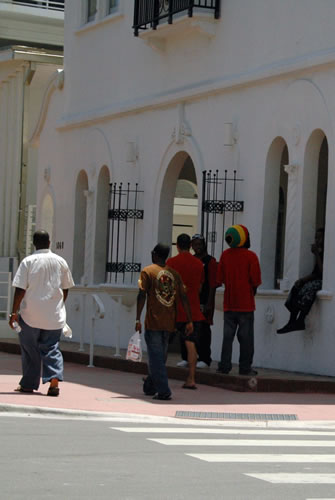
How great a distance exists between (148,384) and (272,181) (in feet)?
16.1

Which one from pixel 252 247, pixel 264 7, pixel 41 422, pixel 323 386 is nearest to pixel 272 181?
pixel 252 247

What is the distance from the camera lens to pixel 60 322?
1404 centimetres

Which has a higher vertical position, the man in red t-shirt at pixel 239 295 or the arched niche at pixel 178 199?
the arched niche at pixel 178 199

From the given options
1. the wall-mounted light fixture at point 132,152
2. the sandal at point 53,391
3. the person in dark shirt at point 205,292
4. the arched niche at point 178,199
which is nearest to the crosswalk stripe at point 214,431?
the sandal at point 53,391

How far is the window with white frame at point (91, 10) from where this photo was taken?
2420 centimetres

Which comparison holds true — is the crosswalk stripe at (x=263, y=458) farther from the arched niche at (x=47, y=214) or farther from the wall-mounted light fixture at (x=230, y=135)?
the arched niche at (x=47, y=214)

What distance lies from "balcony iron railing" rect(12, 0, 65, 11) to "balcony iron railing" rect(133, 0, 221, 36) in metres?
9.71

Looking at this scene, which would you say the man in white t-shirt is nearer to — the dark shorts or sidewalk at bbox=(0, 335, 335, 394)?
the dark shorts

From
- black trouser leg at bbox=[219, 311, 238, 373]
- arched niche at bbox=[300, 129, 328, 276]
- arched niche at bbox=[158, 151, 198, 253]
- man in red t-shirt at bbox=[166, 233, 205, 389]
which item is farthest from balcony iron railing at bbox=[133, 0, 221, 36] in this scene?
black trouser leg at bbox=[219, 311, 238, 373]

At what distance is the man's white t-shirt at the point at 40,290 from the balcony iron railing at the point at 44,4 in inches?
688

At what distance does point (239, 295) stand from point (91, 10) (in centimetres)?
997

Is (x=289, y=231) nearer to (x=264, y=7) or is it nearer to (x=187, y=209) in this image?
(x=264, y=7)

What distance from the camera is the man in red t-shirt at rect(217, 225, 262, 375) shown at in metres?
16.0

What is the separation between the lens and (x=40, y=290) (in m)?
13.9
